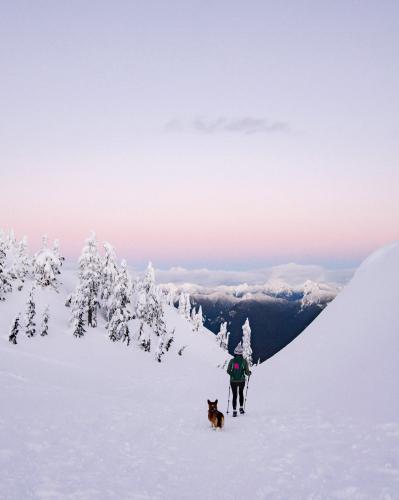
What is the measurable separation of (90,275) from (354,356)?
Result: 3454 centimetres

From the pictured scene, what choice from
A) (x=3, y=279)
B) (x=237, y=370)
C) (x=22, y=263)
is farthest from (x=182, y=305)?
(x=237, y=370)

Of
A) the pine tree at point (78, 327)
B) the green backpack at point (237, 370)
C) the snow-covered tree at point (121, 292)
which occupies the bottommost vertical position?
the green backpack at point (237, 370)

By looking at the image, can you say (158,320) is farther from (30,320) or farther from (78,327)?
(30,320)

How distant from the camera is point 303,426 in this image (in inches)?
410

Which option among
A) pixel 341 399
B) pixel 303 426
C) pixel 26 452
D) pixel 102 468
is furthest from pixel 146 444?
pixel 341 399

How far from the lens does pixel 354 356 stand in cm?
1616

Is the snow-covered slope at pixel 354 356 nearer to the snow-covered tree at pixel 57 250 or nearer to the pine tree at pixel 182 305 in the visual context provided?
the snow-covered tree at pixel 57 250

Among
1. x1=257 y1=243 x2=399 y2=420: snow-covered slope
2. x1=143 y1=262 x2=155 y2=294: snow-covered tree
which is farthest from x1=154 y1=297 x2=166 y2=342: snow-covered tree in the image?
x1=257 y1=243 x2=399 y2=420: snow-covered slope

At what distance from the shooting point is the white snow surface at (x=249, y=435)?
20.3 ft

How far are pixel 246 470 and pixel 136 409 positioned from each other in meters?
7.96

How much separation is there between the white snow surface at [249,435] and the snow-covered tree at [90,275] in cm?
2105

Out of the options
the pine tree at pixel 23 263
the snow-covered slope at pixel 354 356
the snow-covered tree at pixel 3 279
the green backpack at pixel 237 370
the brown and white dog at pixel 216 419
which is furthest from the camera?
the pine tree at pixel 23 263

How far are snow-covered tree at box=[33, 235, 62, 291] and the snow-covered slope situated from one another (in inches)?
1341

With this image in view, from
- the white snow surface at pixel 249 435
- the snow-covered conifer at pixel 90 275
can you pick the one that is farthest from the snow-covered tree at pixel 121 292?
the white snow surface at pixel 249 435
